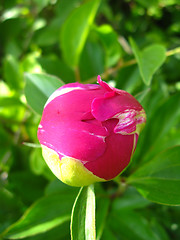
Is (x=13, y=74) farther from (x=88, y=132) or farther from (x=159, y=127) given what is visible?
(x=88, y=132)

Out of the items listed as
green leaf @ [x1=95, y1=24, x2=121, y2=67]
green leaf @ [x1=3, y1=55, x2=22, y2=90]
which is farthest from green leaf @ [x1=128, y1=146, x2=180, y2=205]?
green leaf @ [x1=3, y1=55, x2=22, y2=90]

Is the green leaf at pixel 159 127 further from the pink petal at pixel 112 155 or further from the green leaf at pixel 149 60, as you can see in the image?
the pink petal at pixel 112 155

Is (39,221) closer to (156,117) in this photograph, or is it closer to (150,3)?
(156,117)

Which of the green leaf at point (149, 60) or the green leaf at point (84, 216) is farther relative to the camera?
the green leaf at point (149, 60)

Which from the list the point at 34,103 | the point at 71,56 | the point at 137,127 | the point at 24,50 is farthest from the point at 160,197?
the point at 24,50

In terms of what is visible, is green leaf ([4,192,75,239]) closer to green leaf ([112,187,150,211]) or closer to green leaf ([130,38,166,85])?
green leaf ([112,187,150,211])

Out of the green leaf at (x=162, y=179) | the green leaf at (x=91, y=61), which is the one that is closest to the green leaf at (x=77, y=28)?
the green leaf at (x=91, y=61)
